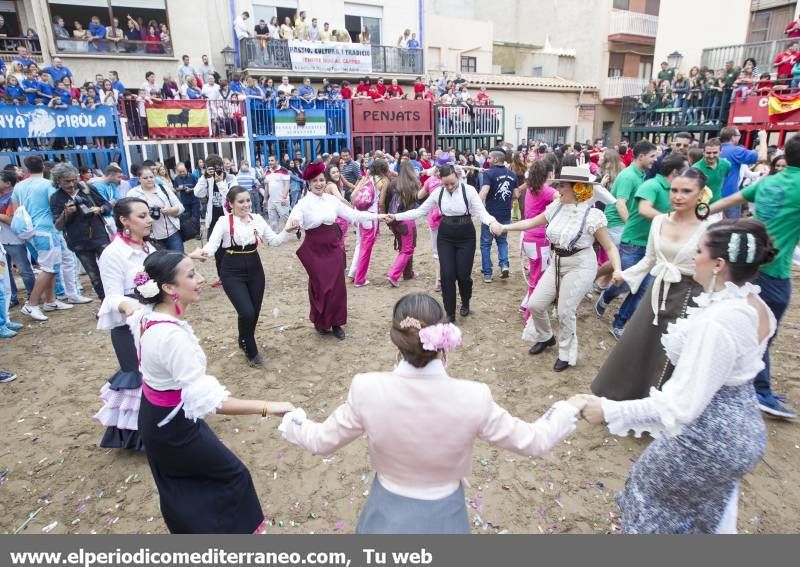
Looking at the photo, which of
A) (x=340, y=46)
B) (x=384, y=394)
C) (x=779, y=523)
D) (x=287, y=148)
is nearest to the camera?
(x=384, y=394)

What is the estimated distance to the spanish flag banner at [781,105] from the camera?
12.6m

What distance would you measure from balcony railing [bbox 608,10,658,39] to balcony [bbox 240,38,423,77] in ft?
33.0

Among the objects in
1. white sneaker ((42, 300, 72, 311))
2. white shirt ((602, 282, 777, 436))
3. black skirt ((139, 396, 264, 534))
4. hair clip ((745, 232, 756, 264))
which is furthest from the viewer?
white sneaker ((42, 300, 72, 311))

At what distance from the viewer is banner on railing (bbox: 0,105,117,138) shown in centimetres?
984

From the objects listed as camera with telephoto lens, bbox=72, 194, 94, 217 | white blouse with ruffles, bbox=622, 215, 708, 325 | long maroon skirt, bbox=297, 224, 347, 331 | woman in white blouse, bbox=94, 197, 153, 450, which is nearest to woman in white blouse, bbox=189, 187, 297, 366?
long maroon skirt, bbox=297, 224, 347, 331

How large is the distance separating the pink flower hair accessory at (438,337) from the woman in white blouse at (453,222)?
374cm

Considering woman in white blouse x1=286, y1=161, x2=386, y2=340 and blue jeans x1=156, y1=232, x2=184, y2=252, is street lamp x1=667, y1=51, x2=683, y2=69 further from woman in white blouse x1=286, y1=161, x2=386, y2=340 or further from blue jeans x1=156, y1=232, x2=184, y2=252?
blue jeans x1=156, y1=232, x2=184, y2=252

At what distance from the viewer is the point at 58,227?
620 centimetres

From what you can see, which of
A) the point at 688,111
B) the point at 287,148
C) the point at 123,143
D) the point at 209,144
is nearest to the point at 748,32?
the point at 688,111

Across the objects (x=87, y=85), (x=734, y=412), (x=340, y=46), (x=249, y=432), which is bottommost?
(x=249, y=432)

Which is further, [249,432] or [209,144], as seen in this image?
[209,144]

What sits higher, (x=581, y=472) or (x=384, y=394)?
(x=384, y=394)

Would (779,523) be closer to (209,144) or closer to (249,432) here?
(249,432)

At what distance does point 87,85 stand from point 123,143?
1.38m
